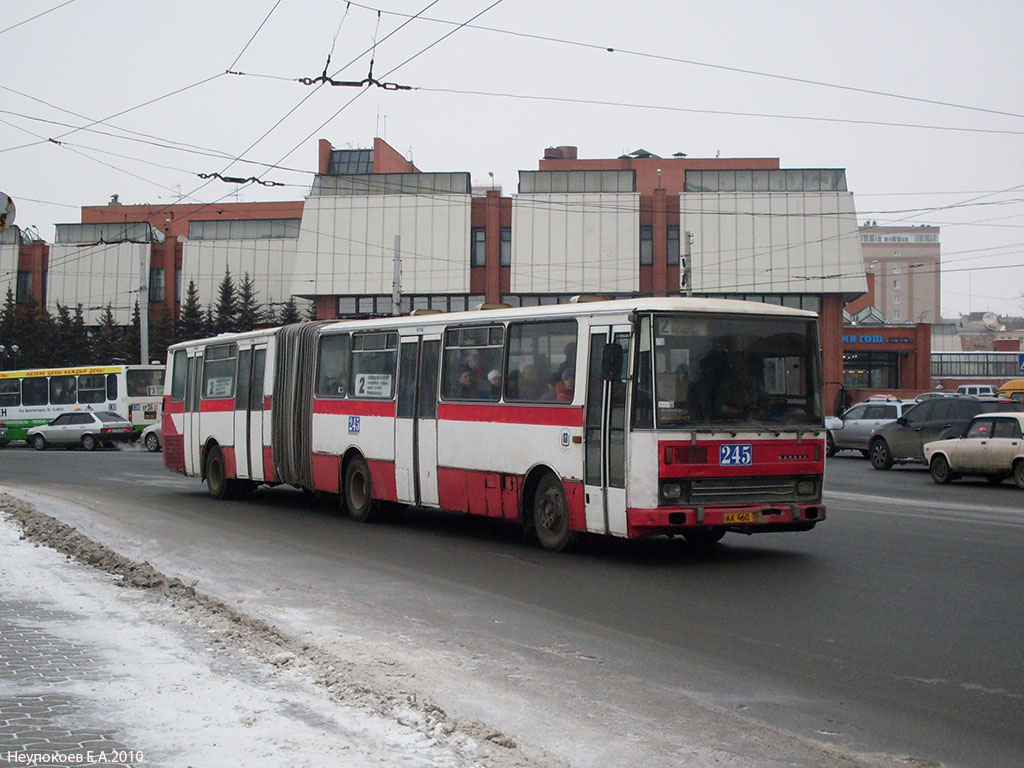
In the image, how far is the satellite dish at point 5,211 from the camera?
14102 mm

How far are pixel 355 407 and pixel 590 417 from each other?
5.52 meters

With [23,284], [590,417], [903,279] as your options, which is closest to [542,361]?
[590,417]

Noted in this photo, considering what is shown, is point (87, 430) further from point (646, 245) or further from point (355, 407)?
point (355, 407)

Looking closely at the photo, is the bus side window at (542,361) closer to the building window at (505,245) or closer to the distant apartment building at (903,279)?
the building window at (505,245)

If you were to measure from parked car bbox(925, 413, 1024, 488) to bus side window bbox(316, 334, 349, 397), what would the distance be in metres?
13.5

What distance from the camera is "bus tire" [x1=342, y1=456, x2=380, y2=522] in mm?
16547

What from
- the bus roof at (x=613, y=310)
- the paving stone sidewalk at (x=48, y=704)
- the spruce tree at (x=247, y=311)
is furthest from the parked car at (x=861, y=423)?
the spruce tree at (x=247, y=311)

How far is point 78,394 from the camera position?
49094mm

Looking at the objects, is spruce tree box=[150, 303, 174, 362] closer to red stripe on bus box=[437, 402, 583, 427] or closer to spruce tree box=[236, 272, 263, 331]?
spruce tree box=[236, 272, 263, 331]

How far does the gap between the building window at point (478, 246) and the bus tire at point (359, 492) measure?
48.4 metres

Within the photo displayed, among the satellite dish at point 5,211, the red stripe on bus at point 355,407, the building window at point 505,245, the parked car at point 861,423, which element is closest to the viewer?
the satellite dish at point 5,211

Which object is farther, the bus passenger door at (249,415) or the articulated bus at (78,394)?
the articulated bus at (78,394)

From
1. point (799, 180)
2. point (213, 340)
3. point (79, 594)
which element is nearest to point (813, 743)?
point (79, 594)

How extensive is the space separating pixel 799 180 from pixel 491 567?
5401 centimetres
